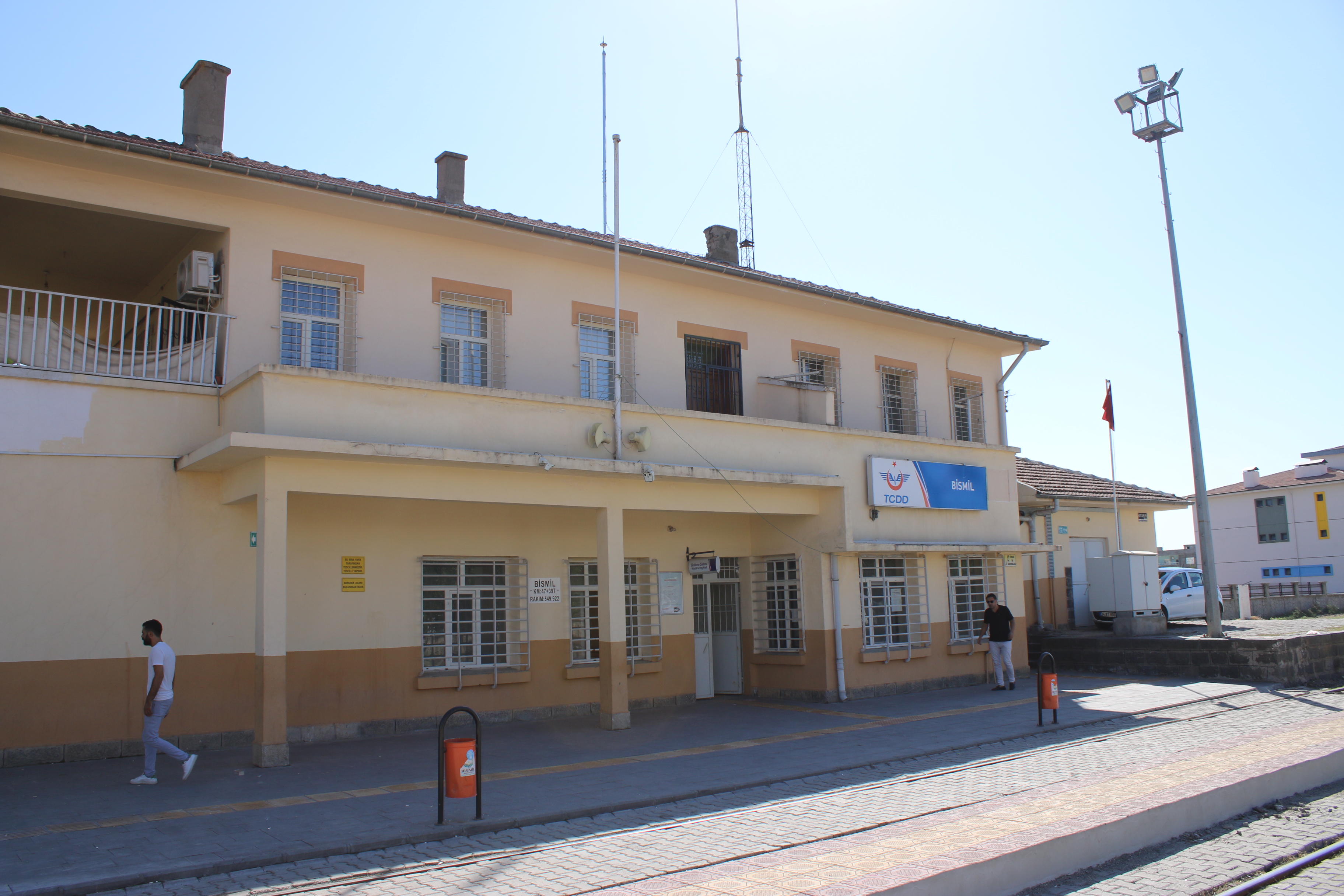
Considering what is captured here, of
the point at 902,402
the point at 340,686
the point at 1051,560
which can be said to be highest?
the point at 902,402

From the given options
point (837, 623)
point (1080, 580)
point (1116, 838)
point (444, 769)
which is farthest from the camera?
point (1080, 580)

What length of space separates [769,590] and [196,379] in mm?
9771

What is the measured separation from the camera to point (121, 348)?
37.4 feet

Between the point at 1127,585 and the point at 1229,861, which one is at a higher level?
the point at 1127,585

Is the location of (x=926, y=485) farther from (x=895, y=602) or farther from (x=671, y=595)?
(x=671, y=595)

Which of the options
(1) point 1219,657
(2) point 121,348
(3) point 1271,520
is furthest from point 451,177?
(3) point 1271,520

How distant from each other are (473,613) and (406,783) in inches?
175

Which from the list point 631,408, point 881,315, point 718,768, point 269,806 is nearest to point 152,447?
point 269,806

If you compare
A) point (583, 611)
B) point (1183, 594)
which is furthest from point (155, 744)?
point (1183, 594)

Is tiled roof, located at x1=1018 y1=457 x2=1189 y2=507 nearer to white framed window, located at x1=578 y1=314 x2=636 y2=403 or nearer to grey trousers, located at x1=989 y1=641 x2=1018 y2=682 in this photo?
grey trousers, located at x1=989 y1=641 x2=1018 y2=682

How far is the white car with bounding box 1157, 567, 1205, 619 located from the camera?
25125mm

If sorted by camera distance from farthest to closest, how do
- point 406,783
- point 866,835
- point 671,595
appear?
point 671,595 < point 406,783 < point 866,835

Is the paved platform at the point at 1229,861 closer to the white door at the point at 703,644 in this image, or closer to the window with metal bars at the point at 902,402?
the white door at the point at 703,644

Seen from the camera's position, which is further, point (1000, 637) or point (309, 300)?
point (1000, 637)
